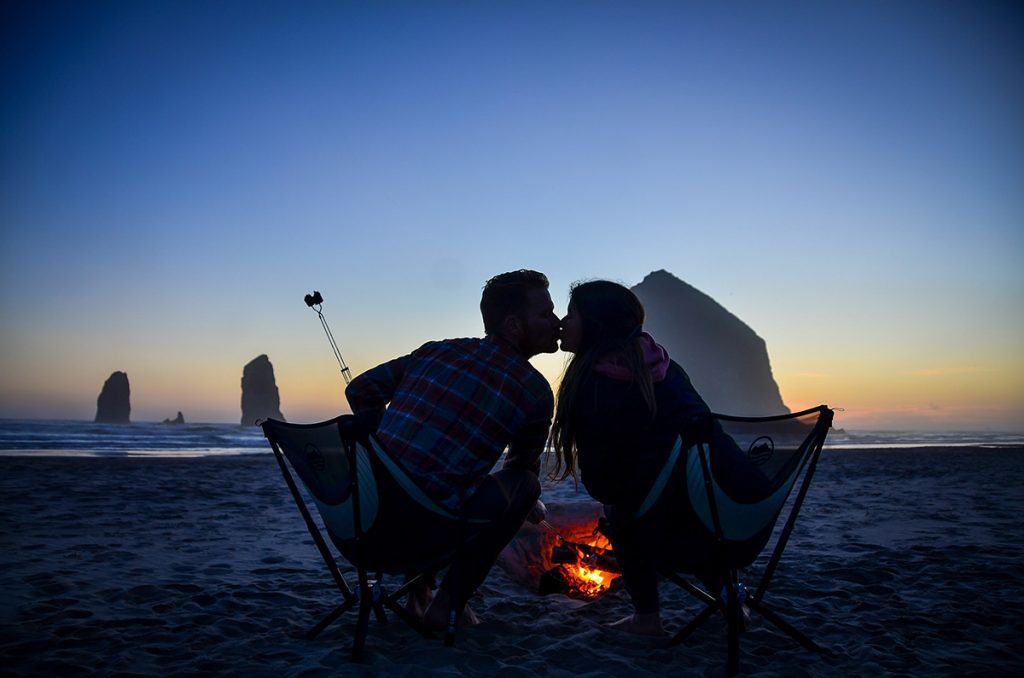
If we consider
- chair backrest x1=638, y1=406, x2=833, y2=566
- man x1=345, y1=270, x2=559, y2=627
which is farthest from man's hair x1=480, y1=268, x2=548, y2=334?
chair backrest x1=638, y1=406, x2=833, y2=566

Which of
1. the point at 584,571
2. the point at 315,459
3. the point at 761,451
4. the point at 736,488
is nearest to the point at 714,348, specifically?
the point at 584,571

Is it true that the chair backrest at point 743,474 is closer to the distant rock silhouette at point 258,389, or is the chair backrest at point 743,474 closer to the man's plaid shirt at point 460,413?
the man's plaid shirt at point 460,413

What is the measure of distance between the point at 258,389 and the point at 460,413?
122m

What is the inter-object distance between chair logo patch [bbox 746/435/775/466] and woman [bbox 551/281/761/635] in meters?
0.29

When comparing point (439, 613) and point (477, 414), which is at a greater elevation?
point (477, 414)

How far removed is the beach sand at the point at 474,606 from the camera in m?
2.63

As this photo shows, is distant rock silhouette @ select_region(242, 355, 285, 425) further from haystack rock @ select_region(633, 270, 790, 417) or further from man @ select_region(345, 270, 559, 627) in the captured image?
man @ select_region(345, 270, 559, 627)

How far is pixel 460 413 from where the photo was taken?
2.74 metres

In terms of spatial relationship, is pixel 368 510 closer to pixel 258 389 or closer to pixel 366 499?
pixel 366 499

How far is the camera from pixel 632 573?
3035mm

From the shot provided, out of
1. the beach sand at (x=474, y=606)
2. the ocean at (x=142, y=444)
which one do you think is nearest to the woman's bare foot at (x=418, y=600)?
the beach sand at (x=474, y=606)

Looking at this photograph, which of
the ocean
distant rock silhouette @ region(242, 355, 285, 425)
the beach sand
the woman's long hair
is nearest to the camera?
the beach sand

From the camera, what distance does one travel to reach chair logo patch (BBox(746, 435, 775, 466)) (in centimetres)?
271

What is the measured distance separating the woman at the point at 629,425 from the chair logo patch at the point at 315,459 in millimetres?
1207
